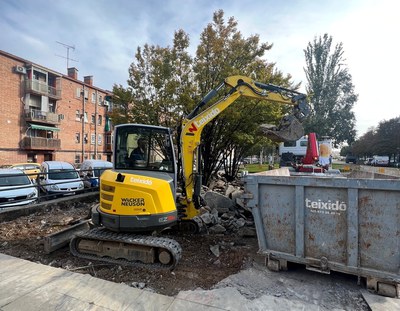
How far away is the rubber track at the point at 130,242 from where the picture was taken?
454 centimetres

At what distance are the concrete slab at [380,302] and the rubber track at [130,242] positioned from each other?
2848 mm

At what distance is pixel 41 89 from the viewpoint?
1198 inches

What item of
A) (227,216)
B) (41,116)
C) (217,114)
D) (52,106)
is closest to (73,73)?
(52,106)

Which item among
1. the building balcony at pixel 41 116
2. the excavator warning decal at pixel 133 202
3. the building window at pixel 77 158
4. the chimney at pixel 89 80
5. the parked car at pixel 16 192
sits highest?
the chimney at pixel 89 80

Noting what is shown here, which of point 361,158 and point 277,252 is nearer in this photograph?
point 277,252

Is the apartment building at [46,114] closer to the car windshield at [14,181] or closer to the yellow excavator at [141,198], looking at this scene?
the car windshield at [14,181]

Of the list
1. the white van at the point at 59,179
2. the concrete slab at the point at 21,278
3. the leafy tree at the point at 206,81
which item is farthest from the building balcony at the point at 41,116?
the concrete slab at the point at 21,278

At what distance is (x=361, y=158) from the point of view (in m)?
69.8

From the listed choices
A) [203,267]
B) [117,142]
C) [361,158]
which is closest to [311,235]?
[203,267]

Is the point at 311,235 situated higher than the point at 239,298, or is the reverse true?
the point at 311,235

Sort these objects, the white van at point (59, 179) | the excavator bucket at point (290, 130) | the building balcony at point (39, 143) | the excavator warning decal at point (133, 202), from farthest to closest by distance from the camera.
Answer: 1. the building balcony at point (39, 143)
2. the white van at point (59, 179)
3. the excavator bucket at point (290, 130)
4. the excavator warning decal at point (133, 202)

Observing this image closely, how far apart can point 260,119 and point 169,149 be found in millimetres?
7075

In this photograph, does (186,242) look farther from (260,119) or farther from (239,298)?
(260,119)

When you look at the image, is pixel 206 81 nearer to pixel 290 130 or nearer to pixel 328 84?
pixel 290 130
